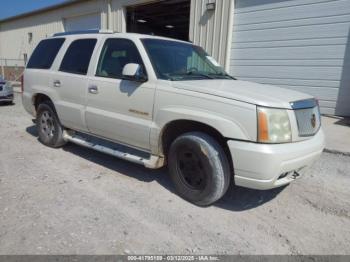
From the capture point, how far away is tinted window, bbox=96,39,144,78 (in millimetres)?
4094

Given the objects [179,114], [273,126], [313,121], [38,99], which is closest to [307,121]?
[313,121]

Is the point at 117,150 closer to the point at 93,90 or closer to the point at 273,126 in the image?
the point at 93,90

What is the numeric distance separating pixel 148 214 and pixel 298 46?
7.02 m

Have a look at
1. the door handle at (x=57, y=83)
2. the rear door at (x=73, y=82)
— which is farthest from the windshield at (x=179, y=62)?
the door handle at (x=57, y=83)

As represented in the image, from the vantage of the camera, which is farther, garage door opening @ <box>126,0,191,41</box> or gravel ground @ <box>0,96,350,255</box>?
garage door opening @ <box>126,0,191,41</box>

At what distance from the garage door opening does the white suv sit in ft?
27.9

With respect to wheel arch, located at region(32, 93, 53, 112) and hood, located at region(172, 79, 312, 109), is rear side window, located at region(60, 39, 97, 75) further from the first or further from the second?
hood, located at region(172, 79, 312, 109)

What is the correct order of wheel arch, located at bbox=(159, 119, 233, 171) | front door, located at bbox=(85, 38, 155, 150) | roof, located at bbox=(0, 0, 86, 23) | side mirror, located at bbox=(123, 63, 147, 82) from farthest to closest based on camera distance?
roof, located at bbox=(0, 0, 86, 23)
front door, located at bbox=(85, 38, 155, 150)
side mirror, located at bbox=(123, 63, 147, 82)
wheel arch, located at bbox=(159, 119, 233, 171)

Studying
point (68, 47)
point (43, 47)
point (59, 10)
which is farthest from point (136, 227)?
point (59, 10)

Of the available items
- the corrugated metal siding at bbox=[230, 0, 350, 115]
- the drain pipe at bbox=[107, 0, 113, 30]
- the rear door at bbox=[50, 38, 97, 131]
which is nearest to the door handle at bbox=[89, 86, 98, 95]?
the rear door at bbox=[50, 38, 97, 131]

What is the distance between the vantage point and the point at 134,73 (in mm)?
3662

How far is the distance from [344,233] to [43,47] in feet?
18.6

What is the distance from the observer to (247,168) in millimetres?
3062

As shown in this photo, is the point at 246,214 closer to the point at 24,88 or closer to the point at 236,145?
the point at 236,145
